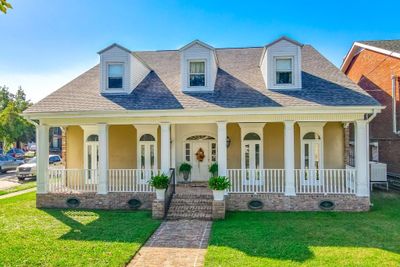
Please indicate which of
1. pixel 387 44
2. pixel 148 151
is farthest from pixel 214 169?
pixel 387 44

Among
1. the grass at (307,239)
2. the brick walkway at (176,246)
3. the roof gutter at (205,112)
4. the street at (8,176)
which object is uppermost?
the roof gutter at (205,112)

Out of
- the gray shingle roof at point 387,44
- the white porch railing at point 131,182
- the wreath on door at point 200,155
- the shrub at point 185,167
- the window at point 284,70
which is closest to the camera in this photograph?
the white porch railing at point 131,182

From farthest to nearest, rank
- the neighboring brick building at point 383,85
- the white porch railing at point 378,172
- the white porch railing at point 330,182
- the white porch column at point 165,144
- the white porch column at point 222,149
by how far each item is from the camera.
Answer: the neighboring brick building at point 383,85 < the white porch railing at point 378,172 < the white porch column at point 165,144 < the white porch column at point 222,149 < the white porch railing at point 330,182

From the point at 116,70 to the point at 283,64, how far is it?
294 inches

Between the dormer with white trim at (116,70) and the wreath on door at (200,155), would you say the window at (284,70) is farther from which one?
the dormer with white trim at (116,70)

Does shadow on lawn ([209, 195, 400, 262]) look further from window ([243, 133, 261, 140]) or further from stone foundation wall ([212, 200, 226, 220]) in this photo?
window ([243, 133, 261, 140])

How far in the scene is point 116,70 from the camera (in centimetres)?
1405

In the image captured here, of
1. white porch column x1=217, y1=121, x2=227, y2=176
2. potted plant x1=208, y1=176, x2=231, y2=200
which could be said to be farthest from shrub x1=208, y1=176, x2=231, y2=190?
white porch column x1=217, y1=121, x2=227, y2=176

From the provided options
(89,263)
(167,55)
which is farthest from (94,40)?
(89,263)

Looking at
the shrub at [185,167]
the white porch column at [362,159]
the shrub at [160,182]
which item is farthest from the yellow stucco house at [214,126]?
the shrub at [160,182]

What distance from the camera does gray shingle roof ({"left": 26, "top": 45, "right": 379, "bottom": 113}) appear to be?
12281mm

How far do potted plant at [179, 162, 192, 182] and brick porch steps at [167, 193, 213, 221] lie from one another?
2.26 m

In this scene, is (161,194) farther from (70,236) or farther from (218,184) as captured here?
(70,236)

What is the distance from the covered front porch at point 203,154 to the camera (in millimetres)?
12641
